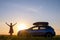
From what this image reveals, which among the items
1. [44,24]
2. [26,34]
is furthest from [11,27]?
[44,24]

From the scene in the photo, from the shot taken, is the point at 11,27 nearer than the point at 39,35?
No

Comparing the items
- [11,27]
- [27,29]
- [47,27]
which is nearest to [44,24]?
[47,27]

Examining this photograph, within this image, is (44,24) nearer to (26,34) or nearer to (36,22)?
(36,22)

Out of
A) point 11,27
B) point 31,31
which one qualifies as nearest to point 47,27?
point 31,31

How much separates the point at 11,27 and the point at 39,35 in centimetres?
437

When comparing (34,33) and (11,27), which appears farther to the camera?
(11,27)

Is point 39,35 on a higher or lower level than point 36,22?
lower

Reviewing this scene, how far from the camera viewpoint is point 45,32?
74.2 feet

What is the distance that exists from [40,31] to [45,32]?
60 cm

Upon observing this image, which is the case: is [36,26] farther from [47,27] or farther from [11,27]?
[11,27]

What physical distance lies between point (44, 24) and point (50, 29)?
927mm

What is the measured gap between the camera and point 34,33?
2264cm

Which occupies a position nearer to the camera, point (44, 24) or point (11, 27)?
point (44, 24)

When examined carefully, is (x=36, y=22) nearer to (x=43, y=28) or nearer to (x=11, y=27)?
(x=43, y=28)
